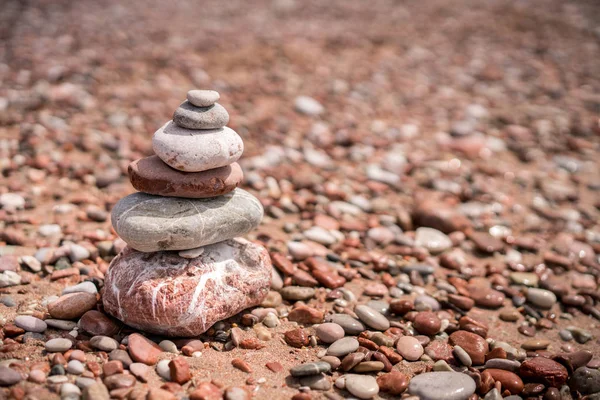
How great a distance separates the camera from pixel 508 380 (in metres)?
3.69

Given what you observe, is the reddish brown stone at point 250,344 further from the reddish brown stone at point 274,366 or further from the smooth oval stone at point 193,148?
the smooth oval stone at point 193,148

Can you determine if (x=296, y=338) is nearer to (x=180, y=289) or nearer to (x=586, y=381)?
(x=180, y=289)

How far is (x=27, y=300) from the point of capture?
4027 mm

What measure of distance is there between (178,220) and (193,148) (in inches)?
19.5

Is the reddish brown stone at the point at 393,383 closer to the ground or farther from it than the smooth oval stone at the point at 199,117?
closer to the ground

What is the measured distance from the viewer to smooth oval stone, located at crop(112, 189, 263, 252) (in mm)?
3619

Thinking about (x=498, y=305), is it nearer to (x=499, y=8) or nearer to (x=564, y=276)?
(x=564, y=276)

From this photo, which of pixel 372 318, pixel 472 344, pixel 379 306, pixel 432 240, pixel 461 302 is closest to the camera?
pixel 472 344

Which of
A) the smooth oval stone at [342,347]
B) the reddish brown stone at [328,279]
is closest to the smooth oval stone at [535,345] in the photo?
the smooth oval stone at [342,347]

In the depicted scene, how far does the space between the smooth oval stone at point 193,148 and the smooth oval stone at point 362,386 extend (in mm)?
1672

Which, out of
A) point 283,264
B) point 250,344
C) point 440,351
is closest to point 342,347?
point 250,344

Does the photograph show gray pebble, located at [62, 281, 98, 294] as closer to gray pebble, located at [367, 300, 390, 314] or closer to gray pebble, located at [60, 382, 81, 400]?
gray pebble, located at [60, 382, 81, 400]

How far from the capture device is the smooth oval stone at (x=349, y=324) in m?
4.04

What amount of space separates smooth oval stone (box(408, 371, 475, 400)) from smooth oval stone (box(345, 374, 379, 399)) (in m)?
0.24
